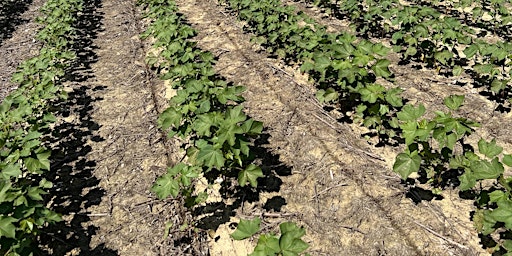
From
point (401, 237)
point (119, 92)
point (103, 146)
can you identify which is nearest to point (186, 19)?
point (119, 92)

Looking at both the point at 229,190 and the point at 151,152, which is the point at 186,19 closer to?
the point at 151,152

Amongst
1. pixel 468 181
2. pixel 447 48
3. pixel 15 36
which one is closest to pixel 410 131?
pixel 468 181

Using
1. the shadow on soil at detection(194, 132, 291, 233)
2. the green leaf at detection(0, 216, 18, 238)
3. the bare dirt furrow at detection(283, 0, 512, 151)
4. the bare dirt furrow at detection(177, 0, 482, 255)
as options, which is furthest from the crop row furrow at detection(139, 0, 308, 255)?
the bare dirt furrow at detection(283, 0, 512, 151)

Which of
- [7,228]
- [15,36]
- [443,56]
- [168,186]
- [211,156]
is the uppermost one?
[443,56]

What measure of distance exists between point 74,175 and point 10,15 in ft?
30.5

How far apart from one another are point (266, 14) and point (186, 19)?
2.76 m

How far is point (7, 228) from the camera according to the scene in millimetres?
3043

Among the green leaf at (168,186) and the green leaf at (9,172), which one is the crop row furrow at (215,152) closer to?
the green leaf at (168,186)

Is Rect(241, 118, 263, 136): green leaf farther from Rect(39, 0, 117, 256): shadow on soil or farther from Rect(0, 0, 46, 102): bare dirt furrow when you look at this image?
Rect(0, 0, 46, 102): bare dirt furrow

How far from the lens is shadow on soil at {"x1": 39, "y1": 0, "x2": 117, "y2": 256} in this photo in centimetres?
401

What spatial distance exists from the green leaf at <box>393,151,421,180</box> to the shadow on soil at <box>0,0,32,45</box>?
10.2 m

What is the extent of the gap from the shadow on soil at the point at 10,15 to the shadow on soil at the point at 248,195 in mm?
8658

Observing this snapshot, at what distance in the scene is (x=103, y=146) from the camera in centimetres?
552

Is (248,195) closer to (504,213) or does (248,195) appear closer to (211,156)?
(211,156)
